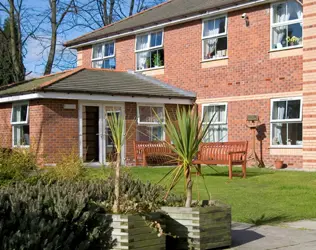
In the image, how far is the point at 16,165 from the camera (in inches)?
331

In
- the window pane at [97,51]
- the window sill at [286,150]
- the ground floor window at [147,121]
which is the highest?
the window pane at [97,51]

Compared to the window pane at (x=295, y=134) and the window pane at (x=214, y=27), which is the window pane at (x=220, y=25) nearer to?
the window pane at (x=214, y=27)

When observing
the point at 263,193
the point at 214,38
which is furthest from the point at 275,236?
the point at 214,38

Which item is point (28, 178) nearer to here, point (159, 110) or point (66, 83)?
point (66, 83)

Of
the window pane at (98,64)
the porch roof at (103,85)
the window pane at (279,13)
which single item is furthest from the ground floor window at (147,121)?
the window pane at (98,64)

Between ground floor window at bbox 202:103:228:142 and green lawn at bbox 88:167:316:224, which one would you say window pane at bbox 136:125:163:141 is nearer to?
ground floor window at bbox 202:103:228:142

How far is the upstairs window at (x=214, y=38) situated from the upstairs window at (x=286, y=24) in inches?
86.3

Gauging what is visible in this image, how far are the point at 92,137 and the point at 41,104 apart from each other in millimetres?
2931

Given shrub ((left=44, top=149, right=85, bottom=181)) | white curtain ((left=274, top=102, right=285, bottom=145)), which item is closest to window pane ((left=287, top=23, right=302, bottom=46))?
white curtain ((left=274, top=102, right=285, bottom=145))

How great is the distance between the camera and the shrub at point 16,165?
26.7 feet

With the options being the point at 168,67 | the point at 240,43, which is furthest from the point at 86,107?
the point at 240,43

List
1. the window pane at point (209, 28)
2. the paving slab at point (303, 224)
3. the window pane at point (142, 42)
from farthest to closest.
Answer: the window pane at point (142, 42)
the window pane at point (209, 28)
the paving slab at point (303, 224)

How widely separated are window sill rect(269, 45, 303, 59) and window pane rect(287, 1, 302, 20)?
104cm

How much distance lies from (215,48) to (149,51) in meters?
3.71
